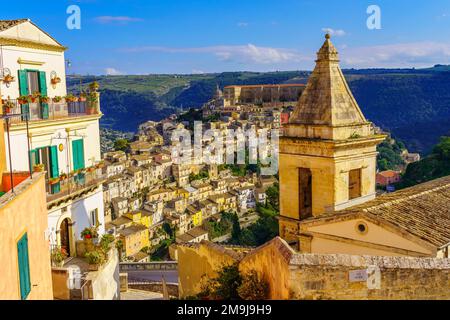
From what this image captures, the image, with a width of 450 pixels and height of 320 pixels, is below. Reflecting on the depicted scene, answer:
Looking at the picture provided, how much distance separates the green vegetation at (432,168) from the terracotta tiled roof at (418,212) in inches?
1089

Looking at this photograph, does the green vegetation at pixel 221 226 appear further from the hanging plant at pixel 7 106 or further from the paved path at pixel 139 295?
the hanging plant at pixel 7 106

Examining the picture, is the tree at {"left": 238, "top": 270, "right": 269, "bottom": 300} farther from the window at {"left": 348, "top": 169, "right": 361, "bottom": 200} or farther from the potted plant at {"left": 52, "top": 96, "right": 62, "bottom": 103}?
the potted plant at {"left": 52, "top": 96, "right": 62, "bottom": 103}

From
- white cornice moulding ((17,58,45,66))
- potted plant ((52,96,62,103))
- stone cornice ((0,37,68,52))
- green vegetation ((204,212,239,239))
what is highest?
stone cornice ((0,37,68,52))

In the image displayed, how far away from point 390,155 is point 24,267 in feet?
359

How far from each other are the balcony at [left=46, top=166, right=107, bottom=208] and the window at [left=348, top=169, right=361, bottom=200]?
6.59 meters

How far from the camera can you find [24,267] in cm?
687

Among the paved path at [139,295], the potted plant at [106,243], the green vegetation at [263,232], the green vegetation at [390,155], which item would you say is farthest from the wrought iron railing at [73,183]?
the green vegetation at [390,155]

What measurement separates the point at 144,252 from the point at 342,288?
7038cm

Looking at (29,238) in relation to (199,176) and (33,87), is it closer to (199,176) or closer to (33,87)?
(33,87)

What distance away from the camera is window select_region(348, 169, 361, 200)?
41.1 feet

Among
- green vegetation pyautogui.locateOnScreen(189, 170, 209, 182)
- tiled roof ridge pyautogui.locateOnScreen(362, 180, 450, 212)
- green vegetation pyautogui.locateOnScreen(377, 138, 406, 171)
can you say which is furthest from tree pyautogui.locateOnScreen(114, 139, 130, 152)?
tiled roof ridge pyautogui.locateOnScreen(362, 180, 450, 212)
